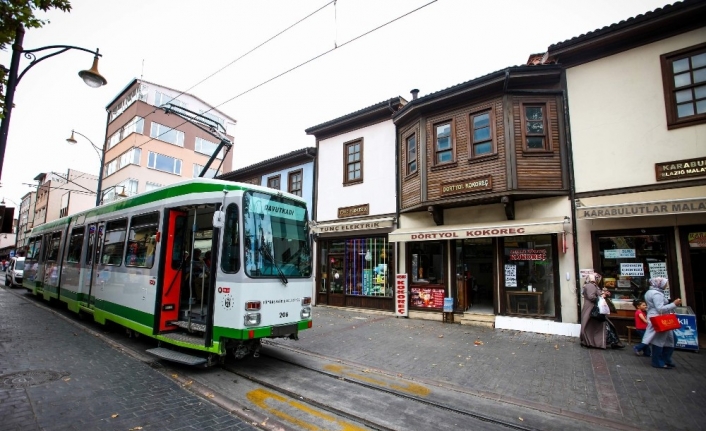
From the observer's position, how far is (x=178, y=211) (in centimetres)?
736

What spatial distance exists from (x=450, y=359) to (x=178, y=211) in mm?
6550

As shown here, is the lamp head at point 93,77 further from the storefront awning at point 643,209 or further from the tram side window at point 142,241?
A: the storefront awning at point 643,209

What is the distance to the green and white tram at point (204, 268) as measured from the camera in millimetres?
6012

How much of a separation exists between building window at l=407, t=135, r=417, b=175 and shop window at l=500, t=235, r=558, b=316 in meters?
4.21

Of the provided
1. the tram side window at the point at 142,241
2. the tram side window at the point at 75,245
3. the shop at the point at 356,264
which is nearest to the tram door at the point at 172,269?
the tram side window at the point at 142,241

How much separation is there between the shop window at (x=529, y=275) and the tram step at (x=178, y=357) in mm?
9034

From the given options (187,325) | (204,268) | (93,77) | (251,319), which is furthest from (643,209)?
(93,77)

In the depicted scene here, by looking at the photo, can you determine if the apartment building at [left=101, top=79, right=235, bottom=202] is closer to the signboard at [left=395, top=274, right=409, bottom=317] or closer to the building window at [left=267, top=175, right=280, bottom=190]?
the building window at [left=267, top=175, right=280, bottom=190]

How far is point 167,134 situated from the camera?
3269 centimetres

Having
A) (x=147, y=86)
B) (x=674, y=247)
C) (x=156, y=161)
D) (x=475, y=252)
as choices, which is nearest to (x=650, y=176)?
(x=674, y=247)

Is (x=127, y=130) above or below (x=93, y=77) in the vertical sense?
above

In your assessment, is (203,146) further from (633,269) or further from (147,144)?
(633,269)

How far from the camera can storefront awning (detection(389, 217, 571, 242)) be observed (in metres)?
9.87

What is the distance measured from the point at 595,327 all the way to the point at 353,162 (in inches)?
419
